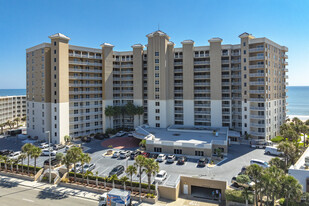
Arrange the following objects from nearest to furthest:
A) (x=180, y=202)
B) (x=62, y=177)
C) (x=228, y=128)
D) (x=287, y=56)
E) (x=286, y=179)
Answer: (x=286, y=179)
(x=180, y=202)
(x=62, y=177)
(x=228, y=128)
(x=287, y=56)

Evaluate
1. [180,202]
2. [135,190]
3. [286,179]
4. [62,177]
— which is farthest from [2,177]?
[286,179]

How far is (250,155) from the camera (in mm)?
53312

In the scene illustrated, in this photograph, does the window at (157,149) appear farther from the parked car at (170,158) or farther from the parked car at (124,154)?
the parked car at (124,154)

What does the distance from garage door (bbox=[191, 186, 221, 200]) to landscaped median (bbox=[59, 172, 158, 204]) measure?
741 cm

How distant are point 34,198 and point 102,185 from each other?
1086cm

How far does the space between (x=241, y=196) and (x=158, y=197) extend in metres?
12.6

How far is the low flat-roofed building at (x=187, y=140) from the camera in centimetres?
5303

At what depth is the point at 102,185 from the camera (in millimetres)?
38250

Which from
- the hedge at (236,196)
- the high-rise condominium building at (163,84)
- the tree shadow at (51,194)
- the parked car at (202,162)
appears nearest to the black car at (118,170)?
the tree shadow at (51,194)

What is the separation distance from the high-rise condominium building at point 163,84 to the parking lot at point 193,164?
480 inches

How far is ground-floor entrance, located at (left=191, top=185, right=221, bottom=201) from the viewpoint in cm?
3480

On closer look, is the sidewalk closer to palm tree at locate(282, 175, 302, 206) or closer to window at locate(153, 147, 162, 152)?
window at locate(153, 147, 162, 152)

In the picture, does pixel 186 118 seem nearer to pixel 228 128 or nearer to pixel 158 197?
pixel 228 128

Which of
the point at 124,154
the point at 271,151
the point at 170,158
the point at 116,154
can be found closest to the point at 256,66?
the point at 271,151
